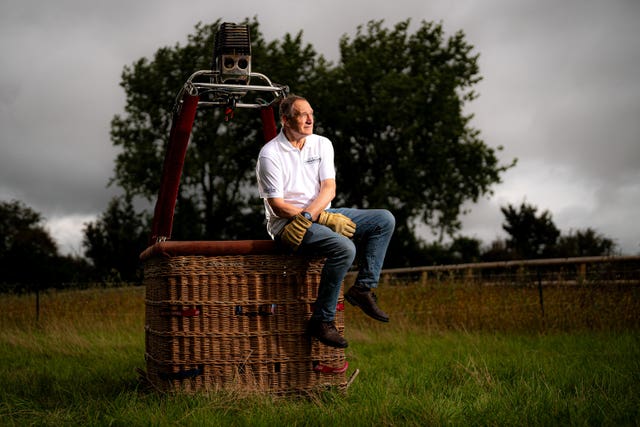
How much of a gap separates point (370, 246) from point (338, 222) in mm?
342

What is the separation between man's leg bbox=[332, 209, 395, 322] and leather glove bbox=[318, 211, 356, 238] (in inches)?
6.6

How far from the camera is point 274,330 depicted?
13.6 feet

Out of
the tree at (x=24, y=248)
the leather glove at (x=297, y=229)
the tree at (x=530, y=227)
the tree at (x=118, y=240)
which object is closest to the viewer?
the leather glove at (x=297, y=229)

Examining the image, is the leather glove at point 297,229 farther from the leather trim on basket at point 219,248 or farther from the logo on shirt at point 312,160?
the logo on shirt at point 312,160

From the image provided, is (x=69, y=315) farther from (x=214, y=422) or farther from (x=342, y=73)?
(x=342, y=73)

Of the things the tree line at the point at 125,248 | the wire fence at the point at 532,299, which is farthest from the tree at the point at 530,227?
the wire fence at the point at 532,299

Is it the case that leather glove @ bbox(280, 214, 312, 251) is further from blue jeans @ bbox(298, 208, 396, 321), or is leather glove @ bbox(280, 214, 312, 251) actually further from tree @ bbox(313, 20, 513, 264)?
tree @ bbox(313, 20, 513, 264)

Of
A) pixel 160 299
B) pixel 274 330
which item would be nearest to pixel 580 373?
pixel 274 330

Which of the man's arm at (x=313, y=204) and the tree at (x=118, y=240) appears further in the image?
the tree at (x=118, y=240)

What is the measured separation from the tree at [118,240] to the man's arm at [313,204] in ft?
76.2

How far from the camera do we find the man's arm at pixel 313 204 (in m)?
4.00

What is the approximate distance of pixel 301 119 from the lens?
418cm

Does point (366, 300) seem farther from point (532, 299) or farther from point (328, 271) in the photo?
point (532, 299)

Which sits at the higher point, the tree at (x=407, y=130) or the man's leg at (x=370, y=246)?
the tree at (x=407, y=130)
